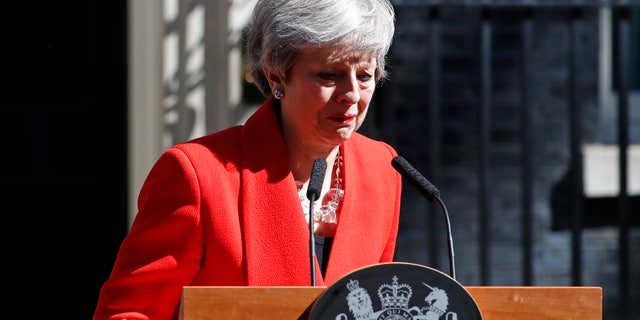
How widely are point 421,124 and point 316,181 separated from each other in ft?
10.5

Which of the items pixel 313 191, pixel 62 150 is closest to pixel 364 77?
pixel 313 191

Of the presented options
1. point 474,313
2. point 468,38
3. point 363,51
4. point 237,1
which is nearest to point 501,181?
point 468,38

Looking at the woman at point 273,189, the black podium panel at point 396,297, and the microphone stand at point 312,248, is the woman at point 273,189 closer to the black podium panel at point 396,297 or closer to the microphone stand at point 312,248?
the microphone stand at point 312,248

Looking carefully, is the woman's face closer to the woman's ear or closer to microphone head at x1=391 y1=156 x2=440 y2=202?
the woman's ear

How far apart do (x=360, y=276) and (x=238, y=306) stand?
0.70 feet

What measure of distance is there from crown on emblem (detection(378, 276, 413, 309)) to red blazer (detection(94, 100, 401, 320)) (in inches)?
18.2

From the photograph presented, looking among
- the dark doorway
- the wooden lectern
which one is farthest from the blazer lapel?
the dark doorway

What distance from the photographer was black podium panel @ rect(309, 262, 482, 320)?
1.81 meters

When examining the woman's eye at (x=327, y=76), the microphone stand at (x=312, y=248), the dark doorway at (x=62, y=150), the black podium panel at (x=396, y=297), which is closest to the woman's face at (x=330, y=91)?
the woman's eye at (x=327, y=76)

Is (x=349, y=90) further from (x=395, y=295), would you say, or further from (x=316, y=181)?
(x=395, y=295)

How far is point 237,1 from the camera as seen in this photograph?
470cm

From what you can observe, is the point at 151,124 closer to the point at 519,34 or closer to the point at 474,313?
the point at 519,34

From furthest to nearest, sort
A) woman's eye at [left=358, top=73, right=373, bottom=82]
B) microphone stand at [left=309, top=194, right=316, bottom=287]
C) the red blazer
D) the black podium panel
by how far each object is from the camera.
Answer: woman's eye at [left=358, top=73, right=373, bottom=82]
the red blazer
microphone stand at [left=309, top=194, right=316, bottom=287]
the black podium panel

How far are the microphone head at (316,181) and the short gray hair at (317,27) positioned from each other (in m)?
0.27
